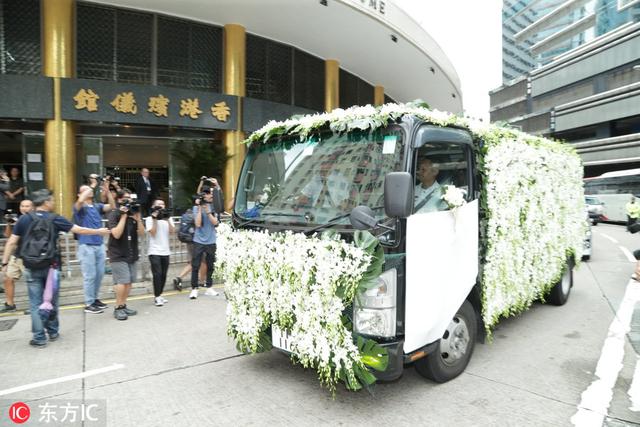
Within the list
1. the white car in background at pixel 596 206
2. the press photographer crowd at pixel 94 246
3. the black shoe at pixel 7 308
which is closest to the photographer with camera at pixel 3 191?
the press photographer crowd at pixel 94 246

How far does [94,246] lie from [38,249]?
50.9 inches

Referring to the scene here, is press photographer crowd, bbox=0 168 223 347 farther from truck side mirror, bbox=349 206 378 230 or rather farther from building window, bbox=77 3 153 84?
building window, bbox=77 3 153 84

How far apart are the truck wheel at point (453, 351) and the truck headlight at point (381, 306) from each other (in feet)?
2.62

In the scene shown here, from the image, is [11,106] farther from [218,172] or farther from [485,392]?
[485,392]

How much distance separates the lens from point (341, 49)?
58.0ft

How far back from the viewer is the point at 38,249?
15.8 ft

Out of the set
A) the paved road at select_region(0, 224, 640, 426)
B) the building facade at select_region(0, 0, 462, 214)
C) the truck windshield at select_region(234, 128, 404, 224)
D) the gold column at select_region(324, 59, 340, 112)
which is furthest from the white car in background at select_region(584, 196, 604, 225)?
the truck windshield at select_region(234, 128, 404, 224)

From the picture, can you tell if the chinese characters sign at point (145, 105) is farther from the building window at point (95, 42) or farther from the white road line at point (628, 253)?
the white road line at point (628, 253)

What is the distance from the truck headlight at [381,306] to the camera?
3.07m

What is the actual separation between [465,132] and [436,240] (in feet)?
4.15

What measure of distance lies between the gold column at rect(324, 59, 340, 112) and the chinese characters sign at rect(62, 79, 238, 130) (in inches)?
196

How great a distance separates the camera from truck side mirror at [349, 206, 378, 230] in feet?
9.86

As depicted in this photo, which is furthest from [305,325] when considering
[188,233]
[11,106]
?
[11,106]

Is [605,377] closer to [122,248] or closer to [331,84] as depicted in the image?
[122,248]
